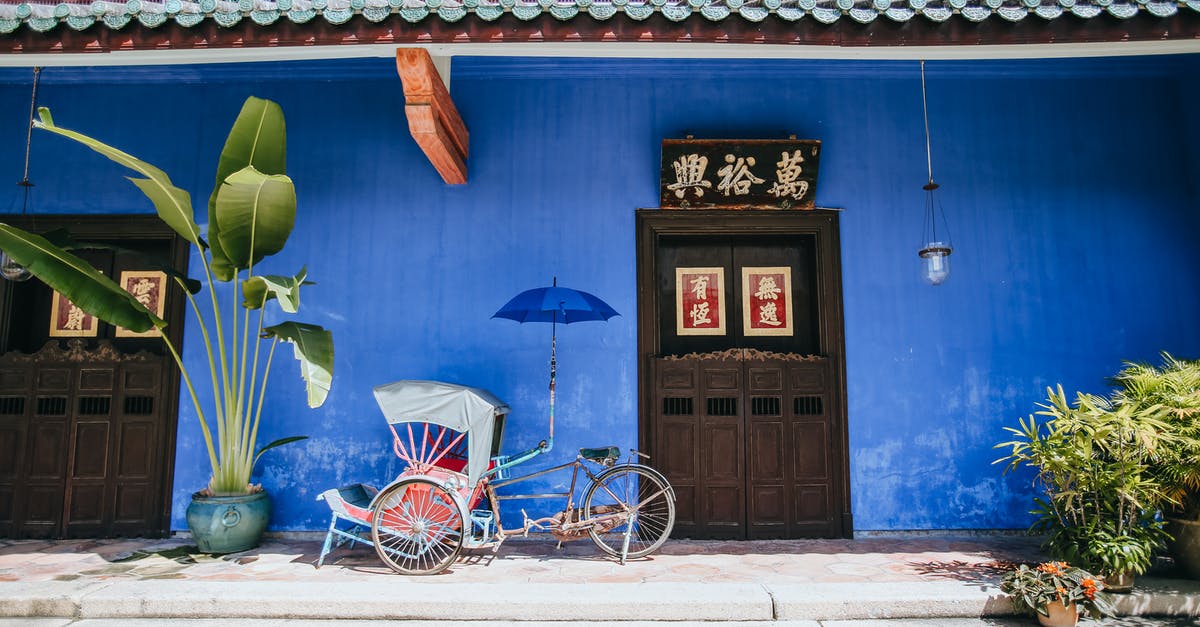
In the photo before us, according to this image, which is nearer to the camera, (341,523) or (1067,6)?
(1067,6)

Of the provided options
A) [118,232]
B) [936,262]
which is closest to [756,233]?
[936,262]

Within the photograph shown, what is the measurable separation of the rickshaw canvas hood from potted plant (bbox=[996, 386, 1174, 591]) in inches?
154

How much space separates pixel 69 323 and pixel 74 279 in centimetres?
200

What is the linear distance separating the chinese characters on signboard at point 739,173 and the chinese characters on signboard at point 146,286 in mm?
4828

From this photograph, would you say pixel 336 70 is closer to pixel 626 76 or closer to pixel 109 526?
pixel 626 76

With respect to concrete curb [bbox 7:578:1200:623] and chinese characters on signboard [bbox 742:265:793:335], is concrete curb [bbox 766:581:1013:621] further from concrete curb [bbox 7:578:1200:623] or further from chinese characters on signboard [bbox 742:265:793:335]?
chinese characters on signboard [bbox 742:265:793:335]

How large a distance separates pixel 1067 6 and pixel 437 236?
5102mm

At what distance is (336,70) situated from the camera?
6715 millimetres

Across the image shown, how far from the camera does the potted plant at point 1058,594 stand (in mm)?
4109

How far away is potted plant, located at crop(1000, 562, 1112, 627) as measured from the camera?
4109 mm

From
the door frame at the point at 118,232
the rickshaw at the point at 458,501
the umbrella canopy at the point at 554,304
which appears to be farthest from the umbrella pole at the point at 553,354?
the door frame at the point at 118,232

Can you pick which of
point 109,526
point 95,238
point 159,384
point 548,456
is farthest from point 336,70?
point 109,526

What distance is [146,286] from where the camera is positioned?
22.2 ft

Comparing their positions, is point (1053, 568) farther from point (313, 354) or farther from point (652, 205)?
point (313, 354)
